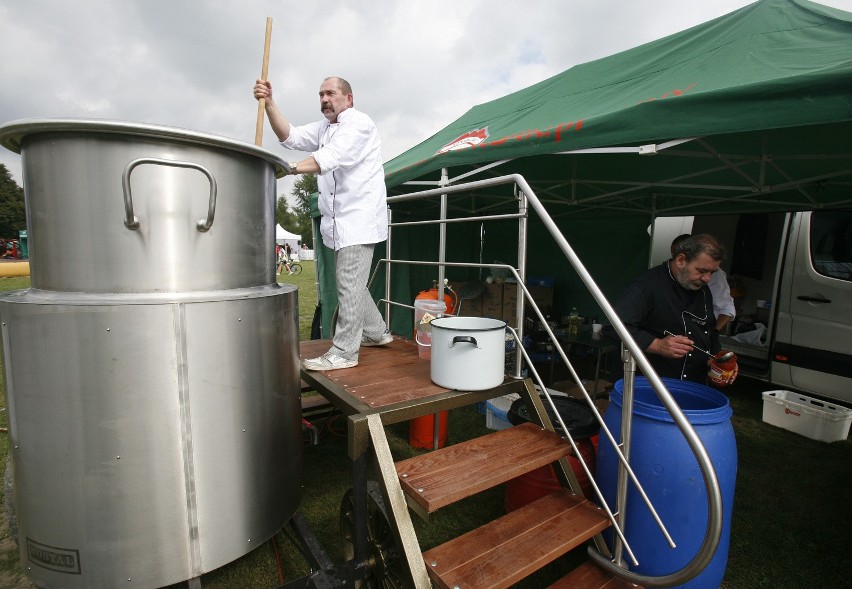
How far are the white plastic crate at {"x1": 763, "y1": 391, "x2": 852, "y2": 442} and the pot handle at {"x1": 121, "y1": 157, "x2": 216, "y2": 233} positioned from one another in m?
4.86

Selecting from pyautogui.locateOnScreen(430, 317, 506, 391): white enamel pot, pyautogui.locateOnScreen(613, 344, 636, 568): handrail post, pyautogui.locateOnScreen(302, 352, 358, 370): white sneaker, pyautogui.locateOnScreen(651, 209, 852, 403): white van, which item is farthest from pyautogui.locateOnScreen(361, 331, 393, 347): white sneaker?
pyautogui.locateOnScreen(651, 209, 852, 403): white van

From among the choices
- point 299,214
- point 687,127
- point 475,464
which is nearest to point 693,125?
point 687,127

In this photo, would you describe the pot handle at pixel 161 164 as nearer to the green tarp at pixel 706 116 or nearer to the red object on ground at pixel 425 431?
the green tarp at pixel 706 116

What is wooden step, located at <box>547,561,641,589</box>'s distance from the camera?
1.66 meters

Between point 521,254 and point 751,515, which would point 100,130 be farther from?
point 751,515

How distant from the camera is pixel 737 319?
5496mm

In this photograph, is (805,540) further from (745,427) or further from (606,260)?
(606,260)

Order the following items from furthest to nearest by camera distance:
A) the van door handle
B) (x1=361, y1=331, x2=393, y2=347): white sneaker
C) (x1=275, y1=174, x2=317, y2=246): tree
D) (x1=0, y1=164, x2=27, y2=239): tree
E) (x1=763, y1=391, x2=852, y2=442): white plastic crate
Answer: (x1=275, y1=174, x2=317, y2=246): tree
(x1=0, y1=164, x2=27, y2=239): tree
the van door handle
(x1=763, y1=391, x2=852, y2=442): white plastic crate
(x1=361, y1=331, x2=393, y2=347): white sneaker

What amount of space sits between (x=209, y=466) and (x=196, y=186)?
948 millimetres

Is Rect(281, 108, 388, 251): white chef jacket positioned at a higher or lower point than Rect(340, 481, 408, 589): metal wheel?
higher

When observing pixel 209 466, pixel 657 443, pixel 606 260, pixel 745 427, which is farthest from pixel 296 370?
pixel 606 260

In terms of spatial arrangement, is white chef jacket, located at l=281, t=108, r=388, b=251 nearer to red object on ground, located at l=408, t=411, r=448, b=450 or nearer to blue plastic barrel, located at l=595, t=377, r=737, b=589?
blue plastic barrel, located at l=595, t=377, r=737, b=589

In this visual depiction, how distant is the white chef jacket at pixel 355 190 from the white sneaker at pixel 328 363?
2.08 feet

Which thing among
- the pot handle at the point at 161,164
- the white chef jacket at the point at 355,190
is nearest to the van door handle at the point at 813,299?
the white chef jacket at the point at 355,190
